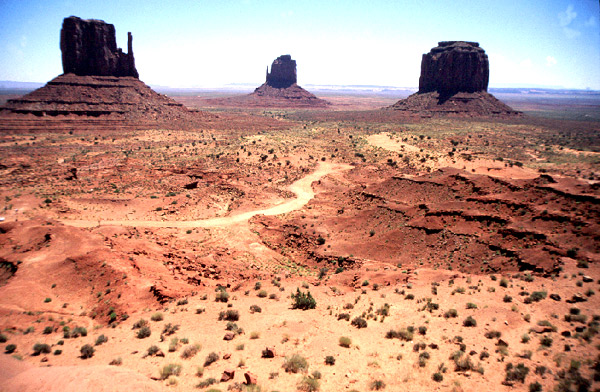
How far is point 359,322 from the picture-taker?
13.8 meters

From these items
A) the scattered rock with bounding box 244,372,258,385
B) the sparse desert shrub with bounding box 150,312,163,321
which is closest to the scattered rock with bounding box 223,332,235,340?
the scattered rock with bounding box 244,372,258,385

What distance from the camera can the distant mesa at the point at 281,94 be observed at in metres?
168

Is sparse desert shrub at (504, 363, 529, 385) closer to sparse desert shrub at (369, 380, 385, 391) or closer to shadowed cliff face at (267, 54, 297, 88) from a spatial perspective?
sparse desert shrub at (369, 380, 385, 391)

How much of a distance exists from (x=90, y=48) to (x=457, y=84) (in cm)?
11200

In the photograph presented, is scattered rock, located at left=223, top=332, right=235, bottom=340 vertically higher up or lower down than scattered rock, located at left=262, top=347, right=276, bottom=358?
lower down

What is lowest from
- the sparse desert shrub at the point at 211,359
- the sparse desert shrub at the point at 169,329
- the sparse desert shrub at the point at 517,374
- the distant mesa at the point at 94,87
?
the sparse desert shrub at the point at 169,329

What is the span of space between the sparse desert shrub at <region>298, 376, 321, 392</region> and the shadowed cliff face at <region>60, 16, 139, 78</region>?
96.5 meters

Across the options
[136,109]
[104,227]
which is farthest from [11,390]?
[136,109]

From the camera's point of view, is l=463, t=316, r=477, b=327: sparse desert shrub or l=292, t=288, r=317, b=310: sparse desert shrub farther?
l=292, t=288, r=317, b=310: sparse desert shrub

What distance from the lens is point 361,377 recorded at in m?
10.6

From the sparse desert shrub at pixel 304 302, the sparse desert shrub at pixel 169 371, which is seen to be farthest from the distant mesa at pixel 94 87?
the sparse desert shrub at pixel 169 371

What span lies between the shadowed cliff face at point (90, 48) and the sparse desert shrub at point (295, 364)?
3759 inches

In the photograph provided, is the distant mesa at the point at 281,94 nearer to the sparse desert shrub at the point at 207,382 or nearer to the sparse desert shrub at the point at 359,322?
the sparse desert shrub at the point at 359,322

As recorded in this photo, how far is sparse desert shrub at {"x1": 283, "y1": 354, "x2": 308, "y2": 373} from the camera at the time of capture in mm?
10766
